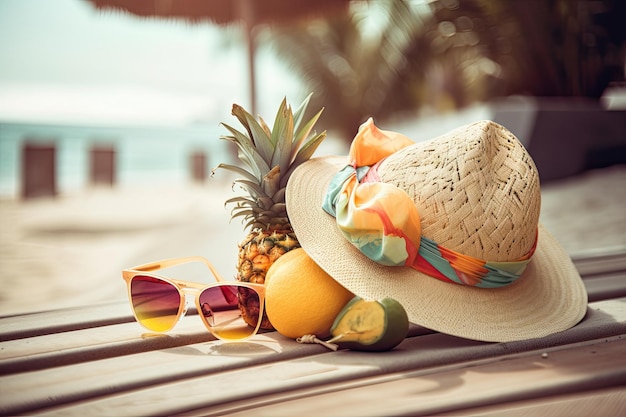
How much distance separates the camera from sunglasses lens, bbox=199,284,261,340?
5.14ft

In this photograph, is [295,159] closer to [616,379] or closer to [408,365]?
[408,365]

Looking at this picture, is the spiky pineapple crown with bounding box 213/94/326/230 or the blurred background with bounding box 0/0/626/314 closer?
the spiky pineapple crown with bounding box 213/94/326/230

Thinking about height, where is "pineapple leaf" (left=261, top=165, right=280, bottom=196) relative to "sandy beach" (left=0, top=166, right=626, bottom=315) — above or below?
above

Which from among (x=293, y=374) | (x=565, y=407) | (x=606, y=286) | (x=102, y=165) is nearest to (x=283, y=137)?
(x=293, y=374)

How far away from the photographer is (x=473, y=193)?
1.56m

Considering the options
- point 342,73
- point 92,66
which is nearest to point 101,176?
point 342,73

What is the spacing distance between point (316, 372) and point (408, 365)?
0.69ft

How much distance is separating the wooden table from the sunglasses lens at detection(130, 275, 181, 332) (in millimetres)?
36

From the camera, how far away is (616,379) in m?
1.30

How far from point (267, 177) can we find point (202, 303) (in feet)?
1.29

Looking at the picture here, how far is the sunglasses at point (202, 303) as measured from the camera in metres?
1.57

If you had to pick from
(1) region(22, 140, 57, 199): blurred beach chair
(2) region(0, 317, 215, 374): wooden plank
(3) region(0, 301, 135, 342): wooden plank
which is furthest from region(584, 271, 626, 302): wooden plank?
(1) region(22, 140, 57, 199): blurred beach chair

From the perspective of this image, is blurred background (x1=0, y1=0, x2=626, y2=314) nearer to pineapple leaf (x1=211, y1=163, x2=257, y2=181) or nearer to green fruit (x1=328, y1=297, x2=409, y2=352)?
pineapple leaf (x1=211, y1=163, x2=257, y2=181)

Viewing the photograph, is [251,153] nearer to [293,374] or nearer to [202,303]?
[202,303]
